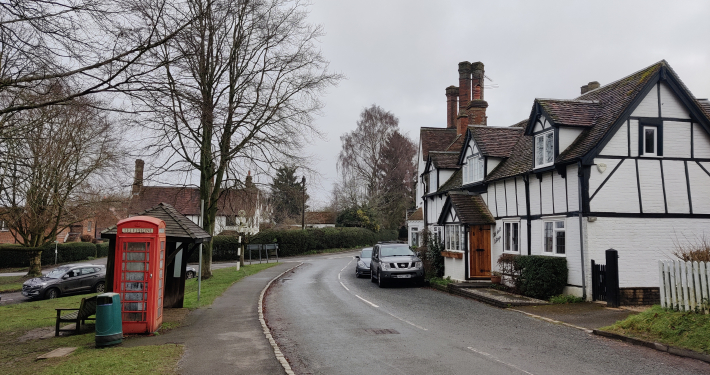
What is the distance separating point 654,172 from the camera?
54.5ft

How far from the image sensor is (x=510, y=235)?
2069 centimetres

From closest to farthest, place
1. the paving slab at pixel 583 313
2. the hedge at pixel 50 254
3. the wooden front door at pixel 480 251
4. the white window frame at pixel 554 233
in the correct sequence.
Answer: the paving slab at pixel 583 313
the white window frame at pixel 554 233
the wooden front door at pixel 480 251
the hedge at pixel 50 254

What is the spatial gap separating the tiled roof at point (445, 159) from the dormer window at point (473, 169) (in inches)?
137

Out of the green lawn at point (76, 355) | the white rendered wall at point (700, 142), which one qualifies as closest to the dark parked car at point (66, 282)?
the green lawn at point (76, 355)

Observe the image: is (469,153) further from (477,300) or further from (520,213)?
(477,300)

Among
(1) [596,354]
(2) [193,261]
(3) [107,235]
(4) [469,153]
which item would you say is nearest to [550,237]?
(4) [469,153]

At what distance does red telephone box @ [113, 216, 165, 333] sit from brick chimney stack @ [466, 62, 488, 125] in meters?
21.9

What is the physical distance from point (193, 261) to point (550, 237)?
35.4m

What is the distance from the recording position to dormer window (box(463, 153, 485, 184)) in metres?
23.7

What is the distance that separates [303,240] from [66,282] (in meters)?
32.1

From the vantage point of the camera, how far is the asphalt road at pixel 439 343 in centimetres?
817

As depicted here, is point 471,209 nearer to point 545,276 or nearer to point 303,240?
point 545,276

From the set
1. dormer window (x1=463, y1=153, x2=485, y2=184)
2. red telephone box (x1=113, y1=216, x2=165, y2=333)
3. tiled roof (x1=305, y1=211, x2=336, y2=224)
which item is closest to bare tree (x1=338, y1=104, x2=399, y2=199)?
tiled roof (x1=305, y1=211, x2=336, y2=224)

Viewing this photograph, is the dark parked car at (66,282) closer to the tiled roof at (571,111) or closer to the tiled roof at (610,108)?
the tiled roof at (571,111)
